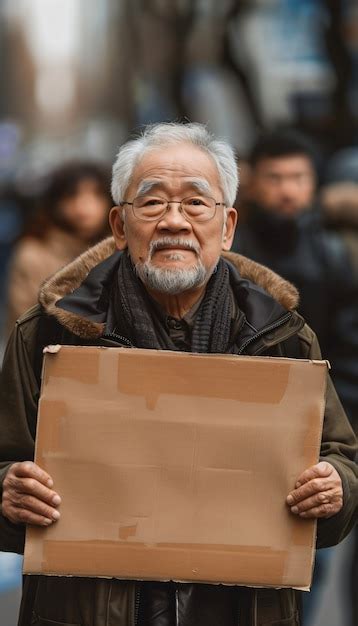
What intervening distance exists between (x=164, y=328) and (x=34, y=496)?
0.51 m

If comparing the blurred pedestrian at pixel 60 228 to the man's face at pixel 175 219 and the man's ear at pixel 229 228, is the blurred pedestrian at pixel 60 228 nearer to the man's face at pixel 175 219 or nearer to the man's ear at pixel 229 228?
the man's ear at pixel 229 228

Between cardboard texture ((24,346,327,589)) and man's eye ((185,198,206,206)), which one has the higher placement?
man's eye ((185,198,206,206))

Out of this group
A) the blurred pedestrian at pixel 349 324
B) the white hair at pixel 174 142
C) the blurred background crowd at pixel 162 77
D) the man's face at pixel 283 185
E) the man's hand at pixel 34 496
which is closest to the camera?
the man's hand at pixel 34 496

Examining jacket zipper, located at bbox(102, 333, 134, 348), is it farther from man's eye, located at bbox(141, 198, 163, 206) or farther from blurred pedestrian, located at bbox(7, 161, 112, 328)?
blurred pedestrian, located at bbox(7, 161, 112, 328)

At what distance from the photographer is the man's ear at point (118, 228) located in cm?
329

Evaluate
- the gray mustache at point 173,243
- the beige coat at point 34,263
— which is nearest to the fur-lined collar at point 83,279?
the gray mustache at point 173,243

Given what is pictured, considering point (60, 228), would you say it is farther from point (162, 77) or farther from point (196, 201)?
point (162, 77)

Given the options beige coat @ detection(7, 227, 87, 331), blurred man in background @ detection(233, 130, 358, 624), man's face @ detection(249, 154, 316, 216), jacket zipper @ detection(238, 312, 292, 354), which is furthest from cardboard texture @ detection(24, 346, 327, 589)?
beige coat @ detection(7, 227, 87, 331)

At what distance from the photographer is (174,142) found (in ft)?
10.6

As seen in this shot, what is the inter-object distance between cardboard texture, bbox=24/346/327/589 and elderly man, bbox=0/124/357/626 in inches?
2.3

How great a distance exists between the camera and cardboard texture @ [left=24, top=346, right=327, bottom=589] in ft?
9.83

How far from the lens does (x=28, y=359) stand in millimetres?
3199

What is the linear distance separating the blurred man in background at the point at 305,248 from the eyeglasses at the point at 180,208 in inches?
80.9

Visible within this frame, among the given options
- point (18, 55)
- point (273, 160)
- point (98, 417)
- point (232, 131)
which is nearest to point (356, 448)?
point (98, 417)
